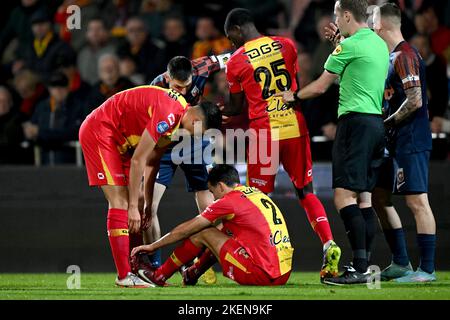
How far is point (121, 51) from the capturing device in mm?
14047

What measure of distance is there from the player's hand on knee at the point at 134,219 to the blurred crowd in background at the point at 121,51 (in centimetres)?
385

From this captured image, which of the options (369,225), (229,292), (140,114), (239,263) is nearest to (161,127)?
(140,114)


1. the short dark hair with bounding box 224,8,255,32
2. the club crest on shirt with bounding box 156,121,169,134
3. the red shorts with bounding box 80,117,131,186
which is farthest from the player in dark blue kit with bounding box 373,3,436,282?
the red shorts with bounding box 80,117,131,186

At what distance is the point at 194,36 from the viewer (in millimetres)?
14039

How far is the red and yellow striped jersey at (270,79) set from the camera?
954cm

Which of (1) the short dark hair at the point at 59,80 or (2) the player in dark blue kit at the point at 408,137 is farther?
(1) the short dark hair at the point at 59,80

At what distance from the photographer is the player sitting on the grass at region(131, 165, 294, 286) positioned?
8.47 m

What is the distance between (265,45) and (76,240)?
10.3 feet

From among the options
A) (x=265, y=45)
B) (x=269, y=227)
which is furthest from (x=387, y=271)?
(x=265, y=45)

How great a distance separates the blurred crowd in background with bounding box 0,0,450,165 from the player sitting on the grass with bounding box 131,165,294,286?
345 centimetres

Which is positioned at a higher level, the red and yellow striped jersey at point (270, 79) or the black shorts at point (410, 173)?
the red and yellow striped jersey at point (270, 79)

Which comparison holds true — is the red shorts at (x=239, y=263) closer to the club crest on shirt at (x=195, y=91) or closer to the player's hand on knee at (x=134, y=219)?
the player's hand on knee at (x=134, y=219)

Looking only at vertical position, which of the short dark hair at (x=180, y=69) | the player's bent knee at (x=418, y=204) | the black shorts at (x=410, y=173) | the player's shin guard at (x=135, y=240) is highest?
the short dark hair at (x=180, y=69)

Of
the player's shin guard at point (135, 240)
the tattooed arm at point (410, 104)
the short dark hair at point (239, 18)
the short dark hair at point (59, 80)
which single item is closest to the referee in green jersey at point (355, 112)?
the tattooed arm at point (410, 104)
